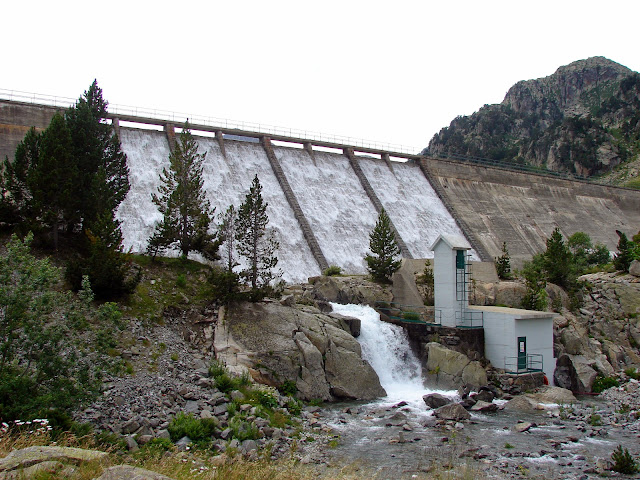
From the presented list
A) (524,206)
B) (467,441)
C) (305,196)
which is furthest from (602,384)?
(524,206)

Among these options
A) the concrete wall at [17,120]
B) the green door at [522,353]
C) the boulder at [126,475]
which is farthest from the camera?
the concrete wall at [17,120]

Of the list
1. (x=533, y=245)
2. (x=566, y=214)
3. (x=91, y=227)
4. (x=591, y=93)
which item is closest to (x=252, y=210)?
(x=91, y=227)

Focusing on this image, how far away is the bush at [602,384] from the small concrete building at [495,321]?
1.76 metres

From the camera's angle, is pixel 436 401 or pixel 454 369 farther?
pixel 454 369

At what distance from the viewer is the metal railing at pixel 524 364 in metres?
23.2

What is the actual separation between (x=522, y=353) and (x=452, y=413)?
7645mm

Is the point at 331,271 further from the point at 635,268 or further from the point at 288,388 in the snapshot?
the point at 635,268

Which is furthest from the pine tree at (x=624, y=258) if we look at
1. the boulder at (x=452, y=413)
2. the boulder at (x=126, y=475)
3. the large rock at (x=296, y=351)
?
the boulder at (x=126, y=475)

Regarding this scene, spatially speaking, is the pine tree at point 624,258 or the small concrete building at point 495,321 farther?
the pine tree at point 624,258

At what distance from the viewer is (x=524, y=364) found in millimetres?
23453

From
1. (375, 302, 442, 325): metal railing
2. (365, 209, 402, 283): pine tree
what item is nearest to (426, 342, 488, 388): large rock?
(375, 302, 442, 325): metal railing

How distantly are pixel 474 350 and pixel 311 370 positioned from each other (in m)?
8.36

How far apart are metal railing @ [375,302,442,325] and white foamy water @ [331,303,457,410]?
108 centimetres

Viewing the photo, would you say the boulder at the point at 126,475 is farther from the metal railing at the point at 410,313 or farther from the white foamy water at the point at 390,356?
the metal railing at the point at 410,313
